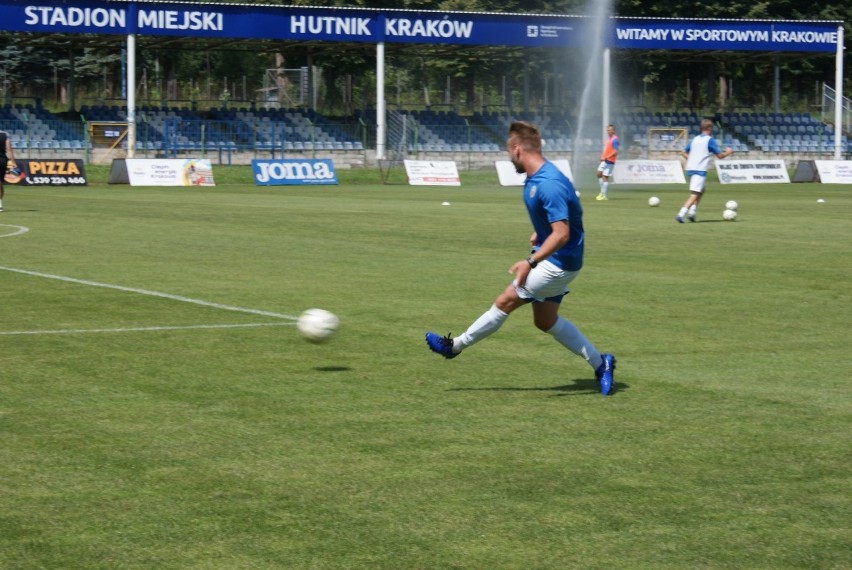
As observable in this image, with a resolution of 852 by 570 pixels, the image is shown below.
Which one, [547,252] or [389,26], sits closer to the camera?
[547,252]

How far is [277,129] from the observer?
202 feet

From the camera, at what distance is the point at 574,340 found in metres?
9.95

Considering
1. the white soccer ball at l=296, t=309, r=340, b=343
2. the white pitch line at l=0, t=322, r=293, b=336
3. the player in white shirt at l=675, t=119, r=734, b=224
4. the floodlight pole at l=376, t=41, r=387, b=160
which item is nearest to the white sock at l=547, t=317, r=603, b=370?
the white soccer ball at l=296, t=309, r=340, b=343

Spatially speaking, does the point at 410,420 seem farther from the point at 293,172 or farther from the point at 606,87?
the point at 606,87

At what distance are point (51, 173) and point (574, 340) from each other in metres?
39.3

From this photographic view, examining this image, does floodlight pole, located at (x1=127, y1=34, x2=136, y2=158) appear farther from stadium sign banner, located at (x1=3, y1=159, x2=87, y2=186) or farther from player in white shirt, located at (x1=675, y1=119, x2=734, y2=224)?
player in white shirt, located at (x1=675, y1=119, x2=734, y2=224)

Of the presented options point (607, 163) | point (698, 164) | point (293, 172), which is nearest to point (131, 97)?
point (293, 172)

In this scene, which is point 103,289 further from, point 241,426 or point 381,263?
point 241,426

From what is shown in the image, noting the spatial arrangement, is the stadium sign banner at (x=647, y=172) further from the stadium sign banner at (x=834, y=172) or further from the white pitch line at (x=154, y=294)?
the white pitch line at (x=154, y=294)

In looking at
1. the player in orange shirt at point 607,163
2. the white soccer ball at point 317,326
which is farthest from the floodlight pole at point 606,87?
the white soccer ball at point 317,326

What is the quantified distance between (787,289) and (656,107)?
199ft

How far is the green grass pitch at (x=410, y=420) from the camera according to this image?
20.3ft

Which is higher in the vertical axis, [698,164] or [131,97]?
[131,97]

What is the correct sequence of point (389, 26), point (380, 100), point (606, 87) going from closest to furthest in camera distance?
point (380, 100) → point (389, 26) → point (606, 87)
